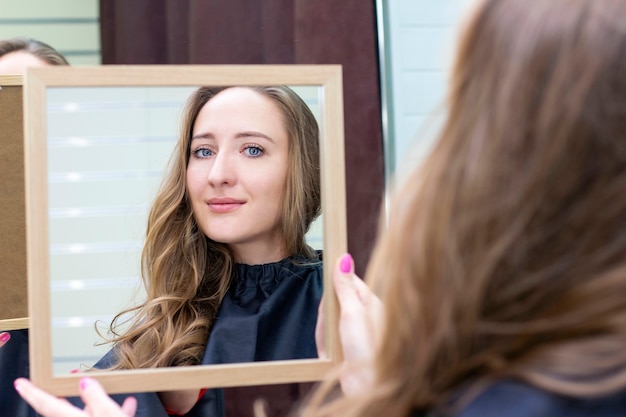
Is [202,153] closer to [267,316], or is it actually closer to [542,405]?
[267,316]

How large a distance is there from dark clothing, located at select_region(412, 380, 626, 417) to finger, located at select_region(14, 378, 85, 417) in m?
0.50

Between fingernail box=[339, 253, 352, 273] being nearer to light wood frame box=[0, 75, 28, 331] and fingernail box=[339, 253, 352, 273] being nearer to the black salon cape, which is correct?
the black salon cape

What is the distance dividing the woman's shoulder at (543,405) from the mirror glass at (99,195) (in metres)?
0.48

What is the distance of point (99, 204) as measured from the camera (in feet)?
2.97

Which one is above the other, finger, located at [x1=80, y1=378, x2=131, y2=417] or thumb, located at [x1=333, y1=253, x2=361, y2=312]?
thumb, located at [x1=333, y1=253, x2=361, y2=312]

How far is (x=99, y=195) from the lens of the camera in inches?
35.6

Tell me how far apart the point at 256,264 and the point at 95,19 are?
2.71 ft

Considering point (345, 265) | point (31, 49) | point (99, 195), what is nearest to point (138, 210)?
point (99, 195)

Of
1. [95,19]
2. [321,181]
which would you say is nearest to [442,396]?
[321,181]

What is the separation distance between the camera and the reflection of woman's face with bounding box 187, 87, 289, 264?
92 cm

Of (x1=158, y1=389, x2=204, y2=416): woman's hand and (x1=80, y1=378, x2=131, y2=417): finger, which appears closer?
(x1=80, y1=378, x2=131, y2=417): finger

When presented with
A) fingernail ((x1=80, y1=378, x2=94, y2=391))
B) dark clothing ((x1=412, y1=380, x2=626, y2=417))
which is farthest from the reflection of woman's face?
dark clothing ((x1=412, y1=380, x2=626, y2=417))

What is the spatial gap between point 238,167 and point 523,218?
49cm

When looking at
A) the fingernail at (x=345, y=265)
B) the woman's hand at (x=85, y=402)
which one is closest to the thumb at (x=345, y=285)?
the fingernail at (x=345, y=265)
